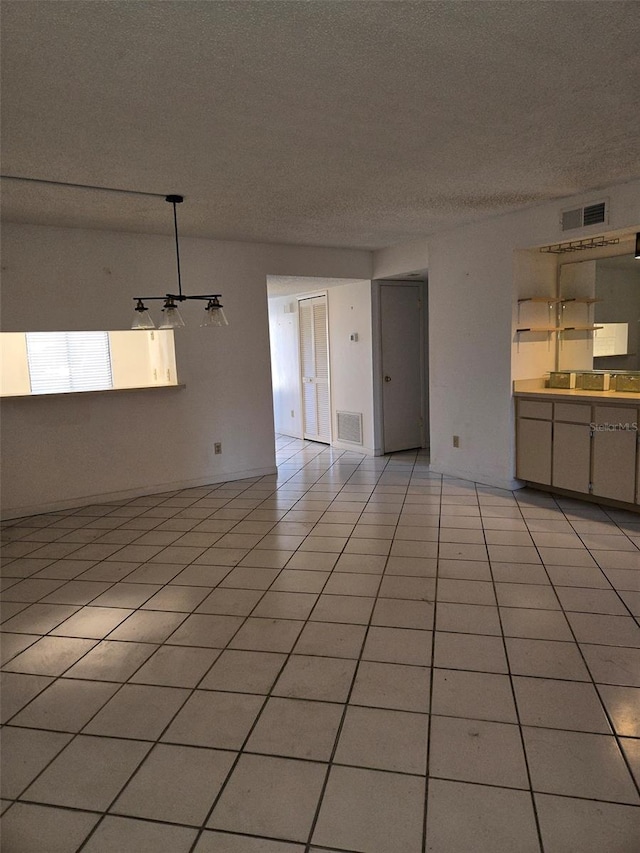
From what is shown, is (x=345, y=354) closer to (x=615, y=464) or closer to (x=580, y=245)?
(x=580, y=245)

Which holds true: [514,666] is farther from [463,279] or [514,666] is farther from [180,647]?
[463,279]

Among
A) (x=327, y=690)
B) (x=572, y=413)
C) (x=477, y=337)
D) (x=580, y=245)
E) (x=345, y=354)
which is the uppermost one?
(x=580, y=245)

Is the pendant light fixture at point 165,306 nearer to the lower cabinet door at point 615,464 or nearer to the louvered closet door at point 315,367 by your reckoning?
the lower cabinet door at point 615,464

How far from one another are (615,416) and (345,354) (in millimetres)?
3440

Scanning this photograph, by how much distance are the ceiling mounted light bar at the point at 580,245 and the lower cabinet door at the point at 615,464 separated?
4.91 feet

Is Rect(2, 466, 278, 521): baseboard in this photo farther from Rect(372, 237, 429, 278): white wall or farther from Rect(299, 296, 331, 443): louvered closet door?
Rect(372, 237, 429, 278): white wall

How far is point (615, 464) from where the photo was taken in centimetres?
393

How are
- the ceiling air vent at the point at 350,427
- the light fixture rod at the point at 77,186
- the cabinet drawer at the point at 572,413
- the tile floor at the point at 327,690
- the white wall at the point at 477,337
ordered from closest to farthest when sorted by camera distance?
the tile floor at the point at 327,690 → the light fixture rod at the point at 77,186 → the cabinet drawer at the point at 572,413 → the white wall at the point at 477,337 → the ceiling air vent at the point at 350,427

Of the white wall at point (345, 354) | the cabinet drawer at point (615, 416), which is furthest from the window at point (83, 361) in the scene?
the cabinet drawer at point (615, 416)

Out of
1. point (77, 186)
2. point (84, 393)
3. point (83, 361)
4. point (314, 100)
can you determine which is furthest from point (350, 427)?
point (314, 100)

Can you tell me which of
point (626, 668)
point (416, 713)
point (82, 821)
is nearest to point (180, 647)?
point (82, 821)

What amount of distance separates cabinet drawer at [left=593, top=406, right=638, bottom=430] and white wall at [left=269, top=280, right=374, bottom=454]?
9.14ft

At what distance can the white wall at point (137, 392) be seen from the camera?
441 cm

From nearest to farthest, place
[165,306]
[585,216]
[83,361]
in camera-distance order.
A: [165,306] → [585,216] → [83,361]
